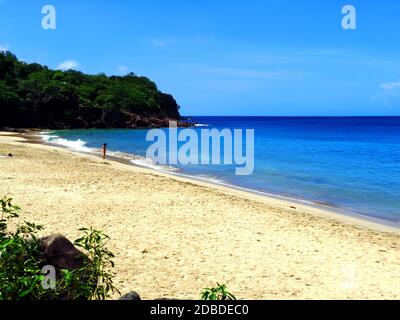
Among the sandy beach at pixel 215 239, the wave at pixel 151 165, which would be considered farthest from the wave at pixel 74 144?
the sandy beach at pixel 215 239

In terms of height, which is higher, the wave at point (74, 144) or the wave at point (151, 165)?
the wave at point (74, 144)

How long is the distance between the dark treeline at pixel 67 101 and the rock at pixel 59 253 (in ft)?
228

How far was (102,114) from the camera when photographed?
90375 mm

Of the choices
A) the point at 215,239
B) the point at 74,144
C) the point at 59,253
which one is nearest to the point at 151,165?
the point at 74,144

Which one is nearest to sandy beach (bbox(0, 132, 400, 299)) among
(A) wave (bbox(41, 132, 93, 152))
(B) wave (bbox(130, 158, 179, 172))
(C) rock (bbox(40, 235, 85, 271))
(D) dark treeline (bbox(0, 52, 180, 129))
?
(C) rock (bbox(40, 235, 85, 271))

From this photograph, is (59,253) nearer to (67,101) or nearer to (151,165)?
(151,165)

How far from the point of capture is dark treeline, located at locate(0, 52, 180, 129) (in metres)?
75.7

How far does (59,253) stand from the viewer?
20.2ft

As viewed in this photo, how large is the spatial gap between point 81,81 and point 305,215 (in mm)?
95685

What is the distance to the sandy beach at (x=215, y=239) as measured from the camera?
8320 mm

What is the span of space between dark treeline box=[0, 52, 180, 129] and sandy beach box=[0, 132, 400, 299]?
6057cm

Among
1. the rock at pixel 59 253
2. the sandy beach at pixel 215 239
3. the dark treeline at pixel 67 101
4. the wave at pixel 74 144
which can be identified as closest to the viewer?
the rock at pixel 59 253

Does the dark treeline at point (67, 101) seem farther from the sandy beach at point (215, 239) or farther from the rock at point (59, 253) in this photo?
the rock at point (59, 253)
